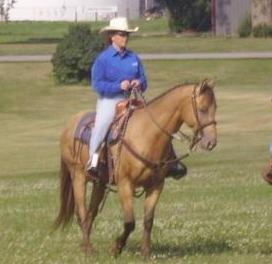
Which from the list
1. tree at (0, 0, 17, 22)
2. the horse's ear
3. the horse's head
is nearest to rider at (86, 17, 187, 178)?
the horse's head

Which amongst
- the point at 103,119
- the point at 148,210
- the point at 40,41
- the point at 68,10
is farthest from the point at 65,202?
the point at 68,10

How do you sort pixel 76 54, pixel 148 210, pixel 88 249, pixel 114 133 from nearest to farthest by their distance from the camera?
pixel 148 210 < pixel 114 133 < pixel 88 249 < pixel 76 54

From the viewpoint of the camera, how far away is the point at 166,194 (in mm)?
19188

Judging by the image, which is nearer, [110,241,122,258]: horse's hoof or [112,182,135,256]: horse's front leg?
[112,182,135,256]: horse's front leg

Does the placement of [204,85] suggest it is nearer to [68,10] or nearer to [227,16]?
[227,16]

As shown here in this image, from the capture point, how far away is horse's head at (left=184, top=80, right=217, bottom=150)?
11211 mm

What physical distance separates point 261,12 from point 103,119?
52.9m

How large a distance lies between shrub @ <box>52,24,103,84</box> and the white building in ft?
206

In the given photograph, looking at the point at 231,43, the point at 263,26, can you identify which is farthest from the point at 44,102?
the point at 263,26

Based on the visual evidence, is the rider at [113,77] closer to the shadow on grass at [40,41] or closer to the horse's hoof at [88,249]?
the horse's hoof at [88,249]

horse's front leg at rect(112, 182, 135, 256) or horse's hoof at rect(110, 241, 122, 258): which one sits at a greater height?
horse's front leg at rect(112, 182, 135, 256)

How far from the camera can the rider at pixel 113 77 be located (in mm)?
11992

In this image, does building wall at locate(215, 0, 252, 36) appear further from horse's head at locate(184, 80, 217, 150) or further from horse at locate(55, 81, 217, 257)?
horse's head at locate(184, 80, 217, 150)

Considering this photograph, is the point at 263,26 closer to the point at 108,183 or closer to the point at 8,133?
the point at 8,133
